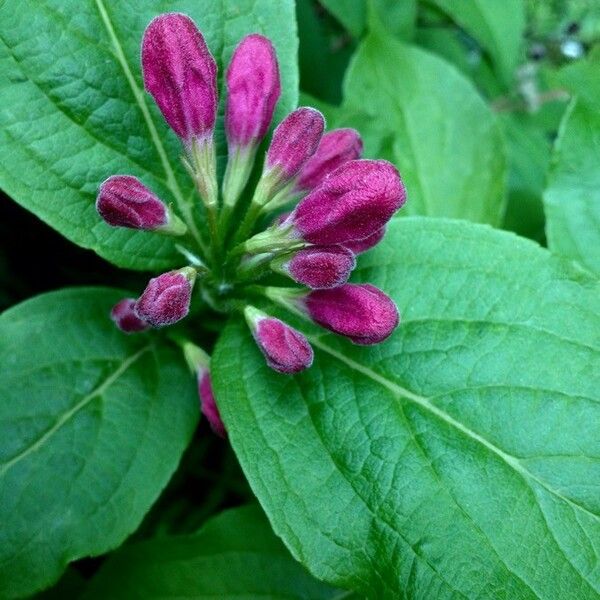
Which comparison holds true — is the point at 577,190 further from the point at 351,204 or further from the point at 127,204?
the point at 127,204

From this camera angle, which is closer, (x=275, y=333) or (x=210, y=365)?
(x=275, y=333)

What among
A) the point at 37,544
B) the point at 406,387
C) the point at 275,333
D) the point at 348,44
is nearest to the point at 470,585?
the point at 406,387

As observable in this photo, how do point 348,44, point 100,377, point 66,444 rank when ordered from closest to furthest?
point 66,444, point 100,377, point 348,44

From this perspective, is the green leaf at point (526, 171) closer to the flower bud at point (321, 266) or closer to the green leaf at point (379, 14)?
the green leaf at point (379, 14)

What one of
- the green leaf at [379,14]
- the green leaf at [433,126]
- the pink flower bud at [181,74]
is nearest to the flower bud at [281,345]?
the pink flower bud at [181,74]

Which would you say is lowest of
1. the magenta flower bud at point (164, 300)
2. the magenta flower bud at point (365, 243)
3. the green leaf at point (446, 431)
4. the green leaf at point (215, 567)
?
the green leaf at point (215, 567)

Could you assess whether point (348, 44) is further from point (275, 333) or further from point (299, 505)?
point (299, 505)

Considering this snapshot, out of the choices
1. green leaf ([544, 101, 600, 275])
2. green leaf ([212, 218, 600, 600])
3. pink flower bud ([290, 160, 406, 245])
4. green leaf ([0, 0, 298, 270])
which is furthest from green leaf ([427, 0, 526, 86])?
pink flower bud ([290, 160, 406, 245])
